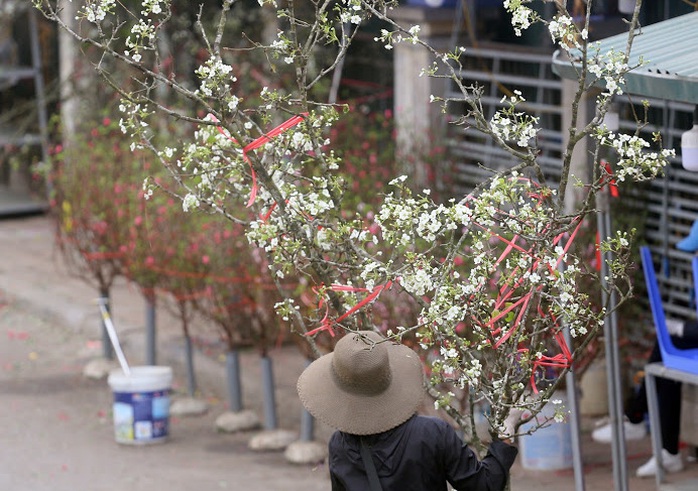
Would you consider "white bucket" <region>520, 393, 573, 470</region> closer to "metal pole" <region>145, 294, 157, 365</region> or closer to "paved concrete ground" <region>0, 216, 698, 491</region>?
"paved concrete ground" <region>0, 216, 698, 491</region>

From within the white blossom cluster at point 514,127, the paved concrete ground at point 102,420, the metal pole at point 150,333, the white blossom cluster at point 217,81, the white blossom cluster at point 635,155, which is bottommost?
the paved concrete ground at point 102,420

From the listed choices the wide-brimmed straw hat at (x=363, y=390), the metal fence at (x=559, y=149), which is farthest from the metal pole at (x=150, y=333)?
the wide-brimmed straw hat at (x=363, y=390)

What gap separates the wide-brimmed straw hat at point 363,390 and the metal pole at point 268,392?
13.3 ft

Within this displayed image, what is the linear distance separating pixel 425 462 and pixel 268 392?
169 inches

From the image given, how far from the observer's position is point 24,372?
33.6ft

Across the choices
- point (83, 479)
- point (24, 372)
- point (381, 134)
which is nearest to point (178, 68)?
point (381, 134)

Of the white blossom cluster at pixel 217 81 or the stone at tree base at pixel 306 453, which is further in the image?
the stone at tree base at pixel 306 453

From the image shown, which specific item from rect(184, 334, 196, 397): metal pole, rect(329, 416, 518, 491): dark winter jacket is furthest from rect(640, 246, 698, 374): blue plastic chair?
rect(184, 334, 196, 397): metal pole

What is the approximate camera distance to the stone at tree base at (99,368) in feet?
32.8

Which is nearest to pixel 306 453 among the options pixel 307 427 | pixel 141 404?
pixel 307 427

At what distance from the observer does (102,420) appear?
8953 millimetres

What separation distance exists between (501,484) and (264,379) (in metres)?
4.32

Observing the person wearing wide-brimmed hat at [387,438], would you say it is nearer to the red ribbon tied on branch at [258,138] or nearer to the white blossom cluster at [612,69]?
the red ribbon tied on branch at [258,138]

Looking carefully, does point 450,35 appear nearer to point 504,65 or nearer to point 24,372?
point 504,65
